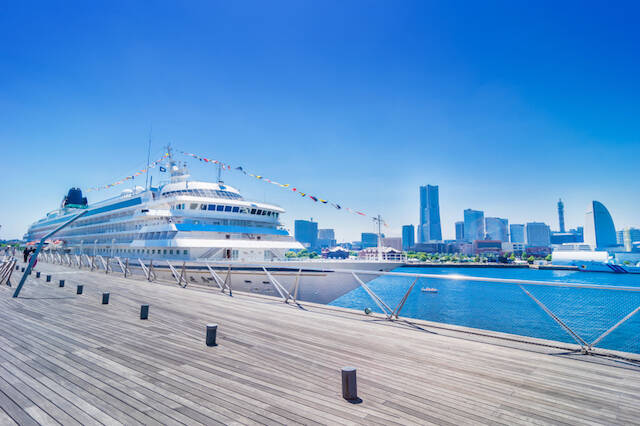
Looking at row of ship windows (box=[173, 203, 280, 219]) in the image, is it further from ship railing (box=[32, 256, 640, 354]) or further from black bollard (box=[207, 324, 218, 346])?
black bollard (box=[207, 324, 218, 346])

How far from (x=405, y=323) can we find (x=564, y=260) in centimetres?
13040

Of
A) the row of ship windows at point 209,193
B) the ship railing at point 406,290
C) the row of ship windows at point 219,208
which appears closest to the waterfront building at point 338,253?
the row of ship windows at point 209,193

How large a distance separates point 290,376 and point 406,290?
496 cm

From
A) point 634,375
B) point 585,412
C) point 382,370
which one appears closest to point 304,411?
point 382,370

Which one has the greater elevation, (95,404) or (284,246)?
(284,246)

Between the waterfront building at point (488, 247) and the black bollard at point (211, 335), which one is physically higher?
the black bollard at point (211, 335)

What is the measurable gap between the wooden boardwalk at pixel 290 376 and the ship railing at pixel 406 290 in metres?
1.19

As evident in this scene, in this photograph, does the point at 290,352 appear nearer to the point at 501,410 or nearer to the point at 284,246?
the point at 501,410

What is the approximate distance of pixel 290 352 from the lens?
5.72 metres

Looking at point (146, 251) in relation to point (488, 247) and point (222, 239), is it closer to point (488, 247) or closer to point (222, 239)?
point (222, 239)

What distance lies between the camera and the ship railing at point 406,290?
22.4ft

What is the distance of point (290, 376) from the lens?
459 centimetres

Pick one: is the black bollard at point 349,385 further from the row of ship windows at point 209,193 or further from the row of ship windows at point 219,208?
the row of ship windows at point 209,193

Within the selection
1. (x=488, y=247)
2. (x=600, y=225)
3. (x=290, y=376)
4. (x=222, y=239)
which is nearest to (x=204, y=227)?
(x=222, y=239)
